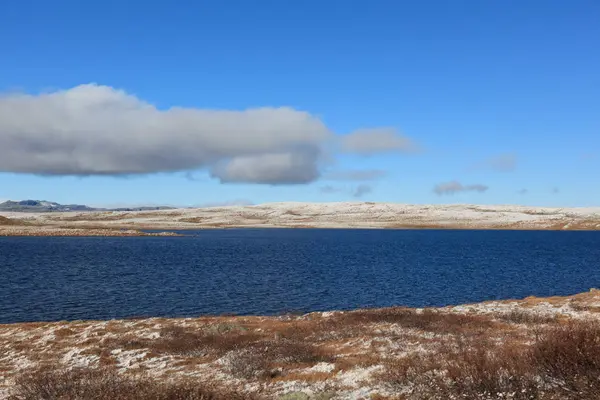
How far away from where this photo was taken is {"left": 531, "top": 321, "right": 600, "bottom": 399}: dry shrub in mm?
10922

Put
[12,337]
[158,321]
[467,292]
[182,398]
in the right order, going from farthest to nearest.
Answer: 1. [467,292]
2. [158,321]
3. [12,337]
4. [182,398]

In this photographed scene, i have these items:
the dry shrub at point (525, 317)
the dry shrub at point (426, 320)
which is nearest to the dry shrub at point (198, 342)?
the dry shrub at point (426, 320)

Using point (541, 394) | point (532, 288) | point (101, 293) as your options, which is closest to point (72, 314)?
point (101, 293)

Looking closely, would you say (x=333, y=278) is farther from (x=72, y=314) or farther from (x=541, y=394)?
(x=541, y=394)

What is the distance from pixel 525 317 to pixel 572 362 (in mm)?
16744

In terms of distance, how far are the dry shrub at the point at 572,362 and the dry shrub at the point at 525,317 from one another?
47.2 feet

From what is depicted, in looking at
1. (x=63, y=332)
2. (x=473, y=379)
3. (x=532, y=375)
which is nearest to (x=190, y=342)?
(x=63, y=332)

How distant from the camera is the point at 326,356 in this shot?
1972 cm

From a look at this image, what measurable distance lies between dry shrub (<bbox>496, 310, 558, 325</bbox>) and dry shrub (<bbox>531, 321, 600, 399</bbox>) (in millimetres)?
14395

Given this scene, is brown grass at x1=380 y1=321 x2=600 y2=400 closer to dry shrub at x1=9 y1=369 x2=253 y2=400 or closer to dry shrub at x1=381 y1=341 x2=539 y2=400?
dry shrub at x1=381 y1=341 x2=539 y2=400

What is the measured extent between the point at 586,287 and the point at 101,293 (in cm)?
5692

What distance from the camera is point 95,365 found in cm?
2009

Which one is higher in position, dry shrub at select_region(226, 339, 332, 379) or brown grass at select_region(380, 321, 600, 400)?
brown grass at select_region(380, 321, 600, 400)

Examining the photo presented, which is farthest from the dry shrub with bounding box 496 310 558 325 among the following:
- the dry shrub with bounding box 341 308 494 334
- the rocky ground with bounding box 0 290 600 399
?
the dry shrub with bounding box 341 308 494 334
